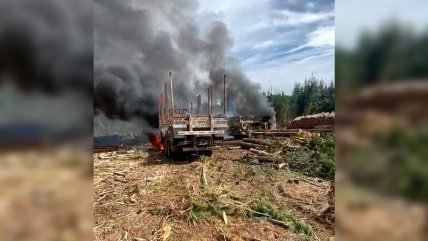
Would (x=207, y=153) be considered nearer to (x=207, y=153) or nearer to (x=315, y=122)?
(x=207, y=153)

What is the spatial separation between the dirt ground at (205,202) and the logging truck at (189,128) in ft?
1.81

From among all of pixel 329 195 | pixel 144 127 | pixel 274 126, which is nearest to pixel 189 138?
pixel 329 195

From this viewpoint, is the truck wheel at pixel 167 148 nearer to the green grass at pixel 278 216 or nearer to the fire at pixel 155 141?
the fire at pixel 155 141

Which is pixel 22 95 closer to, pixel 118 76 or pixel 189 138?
pixel 189 138

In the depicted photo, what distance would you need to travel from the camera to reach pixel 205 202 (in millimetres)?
3611

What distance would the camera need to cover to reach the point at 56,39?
61 cm

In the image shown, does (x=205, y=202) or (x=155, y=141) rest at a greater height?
(x=155, y=141)

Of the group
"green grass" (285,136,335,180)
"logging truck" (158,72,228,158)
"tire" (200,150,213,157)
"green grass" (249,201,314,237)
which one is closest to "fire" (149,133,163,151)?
"logging truck" (158,72,228,158)

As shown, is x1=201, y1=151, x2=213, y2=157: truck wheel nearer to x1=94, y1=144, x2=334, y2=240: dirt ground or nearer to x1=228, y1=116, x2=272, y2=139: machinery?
x1=94, y1=144, x2=334, y2=240: dirt ground

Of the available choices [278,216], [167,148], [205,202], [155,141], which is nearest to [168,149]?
[167,148]

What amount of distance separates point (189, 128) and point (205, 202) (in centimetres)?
266

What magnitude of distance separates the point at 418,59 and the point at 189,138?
558 centimetres

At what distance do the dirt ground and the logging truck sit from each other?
0.55 m

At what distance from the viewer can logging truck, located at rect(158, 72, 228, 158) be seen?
6.16 metres
